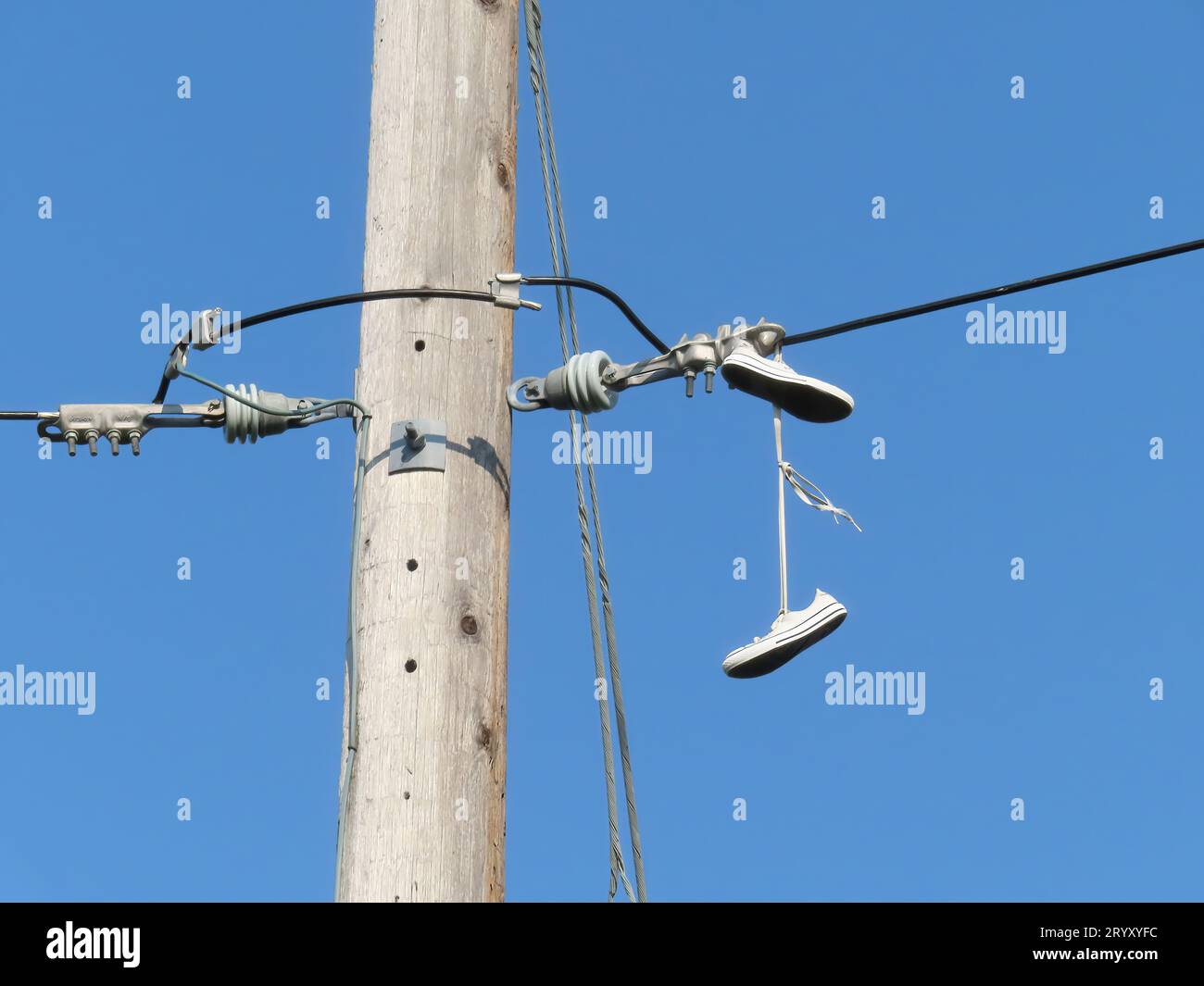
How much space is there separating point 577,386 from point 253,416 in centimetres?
80

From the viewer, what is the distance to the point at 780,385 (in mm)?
5109

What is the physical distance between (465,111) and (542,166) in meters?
1.08

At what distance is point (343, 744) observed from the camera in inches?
192

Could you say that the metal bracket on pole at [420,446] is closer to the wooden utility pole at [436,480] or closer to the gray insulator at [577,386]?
the wooden utility pole at [436,480]

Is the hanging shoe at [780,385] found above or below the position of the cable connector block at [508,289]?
below

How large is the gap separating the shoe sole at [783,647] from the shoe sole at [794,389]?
1.62ft

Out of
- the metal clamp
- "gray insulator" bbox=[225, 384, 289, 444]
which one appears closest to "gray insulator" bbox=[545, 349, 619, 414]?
the metal clamp

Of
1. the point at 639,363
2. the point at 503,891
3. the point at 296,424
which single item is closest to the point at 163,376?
the point at 296,424

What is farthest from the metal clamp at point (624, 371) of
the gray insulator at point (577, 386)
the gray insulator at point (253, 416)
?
the gray insulator at point (253, 416)

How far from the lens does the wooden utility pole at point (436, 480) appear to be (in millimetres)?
4742

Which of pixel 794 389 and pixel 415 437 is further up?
pixel 794 389

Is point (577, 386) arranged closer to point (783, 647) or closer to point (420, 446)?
point (420, 446)

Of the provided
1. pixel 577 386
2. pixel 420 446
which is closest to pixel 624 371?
pixel 577 386
